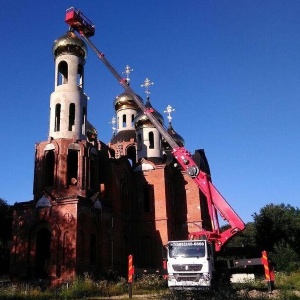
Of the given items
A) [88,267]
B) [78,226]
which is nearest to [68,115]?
[78,226]

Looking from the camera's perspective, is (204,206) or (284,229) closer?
(204,206)

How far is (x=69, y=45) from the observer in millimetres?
27562

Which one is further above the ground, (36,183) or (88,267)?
(36,183)

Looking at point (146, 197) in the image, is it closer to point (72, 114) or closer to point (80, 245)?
point (72, 114)

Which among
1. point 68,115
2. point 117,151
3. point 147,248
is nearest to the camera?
point 68,115

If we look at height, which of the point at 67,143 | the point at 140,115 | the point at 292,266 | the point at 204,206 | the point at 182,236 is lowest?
the point at 292,266

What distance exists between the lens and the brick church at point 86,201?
22219 mm

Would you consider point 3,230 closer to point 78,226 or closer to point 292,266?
point 78,226

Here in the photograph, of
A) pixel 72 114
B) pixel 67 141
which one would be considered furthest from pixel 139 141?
pixel 67 141

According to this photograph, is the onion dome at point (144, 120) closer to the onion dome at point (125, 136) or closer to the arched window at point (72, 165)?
the onion dome at point (125, 136)

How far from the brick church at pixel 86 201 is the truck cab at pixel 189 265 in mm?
7089

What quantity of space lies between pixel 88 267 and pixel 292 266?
566 inches

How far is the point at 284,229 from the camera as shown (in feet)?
123

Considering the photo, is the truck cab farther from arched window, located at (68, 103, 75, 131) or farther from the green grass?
arched window, located at (68, 103, 75, 131)
